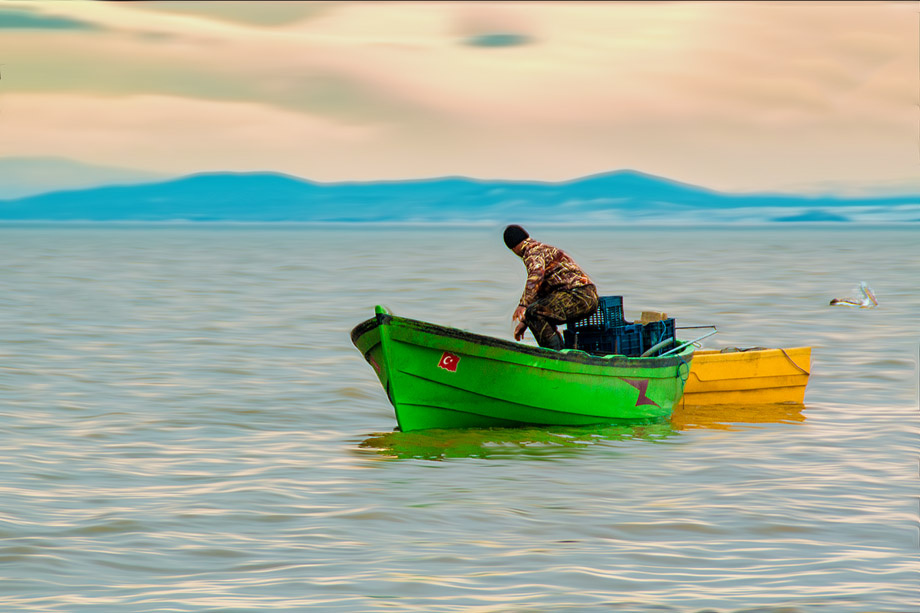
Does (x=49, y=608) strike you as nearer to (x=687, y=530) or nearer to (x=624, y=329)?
(x=687, y=530)

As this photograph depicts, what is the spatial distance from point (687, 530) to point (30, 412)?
32.2 feet

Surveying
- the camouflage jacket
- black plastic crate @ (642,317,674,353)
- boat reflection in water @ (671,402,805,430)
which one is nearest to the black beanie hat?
the camouflage jacket

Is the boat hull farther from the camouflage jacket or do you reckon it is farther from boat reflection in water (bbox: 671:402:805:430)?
the camouflage jacket

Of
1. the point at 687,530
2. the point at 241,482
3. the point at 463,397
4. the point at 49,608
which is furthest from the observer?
the point at 463,397

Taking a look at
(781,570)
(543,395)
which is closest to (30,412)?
(543,395)

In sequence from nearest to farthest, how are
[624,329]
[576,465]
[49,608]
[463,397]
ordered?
[49,608], [576,465], [463,397], [624,329]

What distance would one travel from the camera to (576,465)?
12219 millimetres

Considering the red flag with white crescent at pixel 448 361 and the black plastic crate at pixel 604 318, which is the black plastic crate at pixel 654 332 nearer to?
the black plastic crate at pixel 604 318

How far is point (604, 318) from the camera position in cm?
1505

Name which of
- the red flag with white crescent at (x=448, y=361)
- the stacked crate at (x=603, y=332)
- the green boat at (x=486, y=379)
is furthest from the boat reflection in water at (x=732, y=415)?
the red flag with white crescent at (x=448, y=361)

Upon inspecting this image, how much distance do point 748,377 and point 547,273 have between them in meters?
3.96

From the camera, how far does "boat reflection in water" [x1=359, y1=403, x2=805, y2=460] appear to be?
12.9 metres

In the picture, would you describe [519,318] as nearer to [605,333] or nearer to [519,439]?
[605,333]

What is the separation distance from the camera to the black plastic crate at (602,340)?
15008 mm
